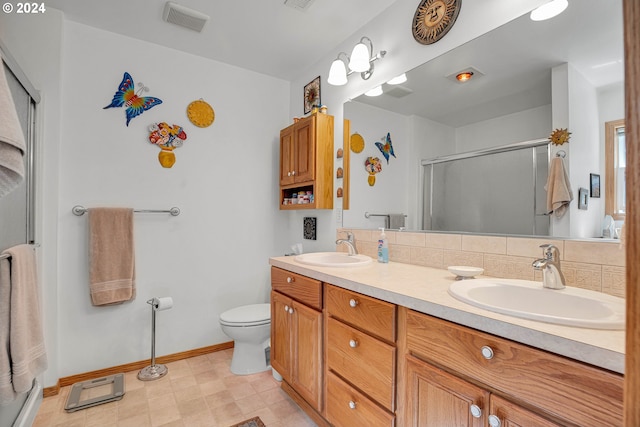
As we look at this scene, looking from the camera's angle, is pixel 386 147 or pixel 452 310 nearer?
pixel 452 310

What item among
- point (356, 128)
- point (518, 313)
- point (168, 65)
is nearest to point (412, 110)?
point (356, 128)

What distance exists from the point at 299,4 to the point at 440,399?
219cm

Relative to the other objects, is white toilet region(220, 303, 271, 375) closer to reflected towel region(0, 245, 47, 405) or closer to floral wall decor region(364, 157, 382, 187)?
reflected towel region(0, 245, 47, 405)

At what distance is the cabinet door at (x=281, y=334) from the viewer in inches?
71.4

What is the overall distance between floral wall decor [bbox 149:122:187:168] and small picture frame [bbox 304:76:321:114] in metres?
1.06

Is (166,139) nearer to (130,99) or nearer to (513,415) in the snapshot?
(130,99)

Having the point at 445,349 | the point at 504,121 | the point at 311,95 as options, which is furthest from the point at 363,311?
the point at 311,95

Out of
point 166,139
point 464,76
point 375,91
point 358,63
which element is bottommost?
point 166,139

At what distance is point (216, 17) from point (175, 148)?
0.99 metres

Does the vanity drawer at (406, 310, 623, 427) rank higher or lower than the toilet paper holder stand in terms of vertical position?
higher

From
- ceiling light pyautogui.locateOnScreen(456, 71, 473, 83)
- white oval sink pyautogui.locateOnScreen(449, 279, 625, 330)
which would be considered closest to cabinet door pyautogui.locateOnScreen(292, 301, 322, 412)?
white oval sink pyautogui.locateOnScreen(449, 279, 625, 330)

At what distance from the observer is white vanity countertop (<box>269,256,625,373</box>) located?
2.22 feet

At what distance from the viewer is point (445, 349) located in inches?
37.9

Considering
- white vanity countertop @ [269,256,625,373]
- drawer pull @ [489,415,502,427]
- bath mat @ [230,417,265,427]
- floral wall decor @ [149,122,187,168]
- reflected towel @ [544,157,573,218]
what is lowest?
bath mat @ [230,417,265,427]
